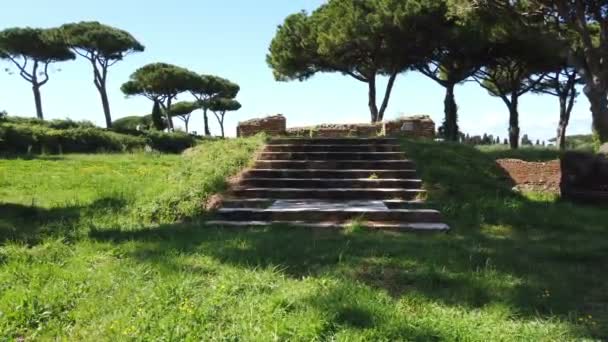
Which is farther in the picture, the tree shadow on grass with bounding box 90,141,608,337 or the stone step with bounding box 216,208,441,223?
the stone step with bounding box 216,208,441,223

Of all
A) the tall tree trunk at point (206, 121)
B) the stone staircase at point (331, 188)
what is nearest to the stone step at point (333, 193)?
the stone staircase at point (331, 188)

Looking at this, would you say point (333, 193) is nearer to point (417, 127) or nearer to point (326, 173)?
point (326, 173)

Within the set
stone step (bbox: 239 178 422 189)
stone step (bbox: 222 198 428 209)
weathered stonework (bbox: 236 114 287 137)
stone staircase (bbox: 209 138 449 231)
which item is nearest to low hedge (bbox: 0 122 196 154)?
weathered stonework (bbox: 236 114 287 137)

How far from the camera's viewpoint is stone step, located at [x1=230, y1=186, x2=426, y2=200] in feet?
22.0

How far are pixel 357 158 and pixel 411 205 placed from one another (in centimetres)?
196

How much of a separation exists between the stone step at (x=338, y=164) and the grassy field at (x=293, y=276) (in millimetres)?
1430

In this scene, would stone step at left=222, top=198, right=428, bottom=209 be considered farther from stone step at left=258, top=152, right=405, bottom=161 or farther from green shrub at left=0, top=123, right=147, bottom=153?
green shrub at left=0, top=123, right=147, bottom=153

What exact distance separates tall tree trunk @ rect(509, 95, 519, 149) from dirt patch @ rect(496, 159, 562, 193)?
15051 millimetres

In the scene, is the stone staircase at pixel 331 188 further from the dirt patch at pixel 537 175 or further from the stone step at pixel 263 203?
the dirt patch at pixel 537 175

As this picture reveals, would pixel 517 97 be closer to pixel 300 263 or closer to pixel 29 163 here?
pixel 29 163

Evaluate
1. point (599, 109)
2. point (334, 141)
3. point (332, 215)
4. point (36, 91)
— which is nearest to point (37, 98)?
point (36, 91)

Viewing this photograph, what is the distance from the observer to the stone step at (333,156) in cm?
800

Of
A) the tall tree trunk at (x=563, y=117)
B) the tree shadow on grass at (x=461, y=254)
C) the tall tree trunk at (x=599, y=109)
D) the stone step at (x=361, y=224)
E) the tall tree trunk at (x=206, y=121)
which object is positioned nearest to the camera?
the tree shadow on grass at (x=461, y=254)

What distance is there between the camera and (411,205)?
20.3 ft
